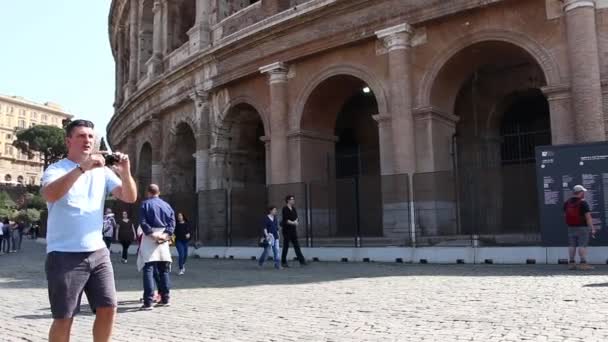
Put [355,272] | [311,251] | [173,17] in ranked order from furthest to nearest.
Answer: [173,17] < [311,251] < [355,272]

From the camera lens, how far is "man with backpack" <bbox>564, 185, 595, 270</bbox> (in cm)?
1015

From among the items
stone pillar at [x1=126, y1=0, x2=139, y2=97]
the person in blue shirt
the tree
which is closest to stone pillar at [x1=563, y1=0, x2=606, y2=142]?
the person in blue shirt

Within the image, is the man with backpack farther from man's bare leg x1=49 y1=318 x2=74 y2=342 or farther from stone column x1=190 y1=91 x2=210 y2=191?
stone column x1=190 y1=91 x2=210 y2=191

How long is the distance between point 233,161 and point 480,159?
829 cm

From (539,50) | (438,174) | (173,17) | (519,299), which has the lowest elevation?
(519,299)

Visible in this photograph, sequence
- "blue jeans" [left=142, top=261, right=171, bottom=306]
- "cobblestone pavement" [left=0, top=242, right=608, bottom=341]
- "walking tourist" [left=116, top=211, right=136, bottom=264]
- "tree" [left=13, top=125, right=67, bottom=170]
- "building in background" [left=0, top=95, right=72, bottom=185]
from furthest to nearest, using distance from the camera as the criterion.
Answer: "building in background" [left=0, top=95, right=72, bottom=185] → "tree" [left=13, top=125, right=67, bottom=170] → "walking tourist" [left=116, top=211, right=136, bottom=264] → "blue jeans" [left=142, top=261, right=171, bottom=306] → "cobblestone pavement" [left=0, top=242, right=608, bottom=341]

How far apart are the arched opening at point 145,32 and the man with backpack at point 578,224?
2091 centimetres

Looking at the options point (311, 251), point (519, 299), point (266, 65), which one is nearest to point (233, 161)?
point (266, 65)

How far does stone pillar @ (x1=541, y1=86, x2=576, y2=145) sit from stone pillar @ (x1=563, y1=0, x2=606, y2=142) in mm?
204

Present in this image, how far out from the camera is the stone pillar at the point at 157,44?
24.0m

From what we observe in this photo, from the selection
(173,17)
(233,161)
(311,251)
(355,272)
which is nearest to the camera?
(355,272)

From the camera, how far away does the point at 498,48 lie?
1538 centimetres

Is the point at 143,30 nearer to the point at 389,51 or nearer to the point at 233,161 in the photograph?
the point at 233,161

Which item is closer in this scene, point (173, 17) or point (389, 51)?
point (389, 51)
